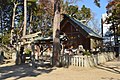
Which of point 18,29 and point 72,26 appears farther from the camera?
point 18,29

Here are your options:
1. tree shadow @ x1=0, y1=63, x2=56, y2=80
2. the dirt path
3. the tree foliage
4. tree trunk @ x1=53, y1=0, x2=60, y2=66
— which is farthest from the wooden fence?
the tree foliage

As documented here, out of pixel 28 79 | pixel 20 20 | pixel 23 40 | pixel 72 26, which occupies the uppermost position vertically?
pixel 20 20

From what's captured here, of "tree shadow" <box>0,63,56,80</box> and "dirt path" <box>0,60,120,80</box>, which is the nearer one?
"dirt path" <box>0,60,120,80</box>

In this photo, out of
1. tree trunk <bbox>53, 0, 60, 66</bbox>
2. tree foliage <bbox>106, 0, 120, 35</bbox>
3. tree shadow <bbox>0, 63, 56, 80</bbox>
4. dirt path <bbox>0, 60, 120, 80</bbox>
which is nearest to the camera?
dirt path <bbox>0, 60, 120, 80</bbox>

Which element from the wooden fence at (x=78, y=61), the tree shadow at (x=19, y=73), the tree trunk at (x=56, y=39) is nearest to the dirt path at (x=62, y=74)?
the tree shadow at (x=19, y=73)

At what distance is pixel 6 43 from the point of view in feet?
120

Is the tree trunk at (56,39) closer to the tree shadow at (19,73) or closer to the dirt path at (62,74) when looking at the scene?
the tree shadow at (19,73)

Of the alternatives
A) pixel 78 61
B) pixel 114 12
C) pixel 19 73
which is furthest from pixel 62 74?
pixel 114 12

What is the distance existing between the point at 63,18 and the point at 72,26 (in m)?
1.50

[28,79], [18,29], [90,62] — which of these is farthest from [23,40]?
[18,29]

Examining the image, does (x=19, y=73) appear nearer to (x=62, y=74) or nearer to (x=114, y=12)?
(x=62, y=74)

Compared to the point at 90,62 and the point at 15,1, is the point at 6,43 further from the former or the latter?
the point at 90,62

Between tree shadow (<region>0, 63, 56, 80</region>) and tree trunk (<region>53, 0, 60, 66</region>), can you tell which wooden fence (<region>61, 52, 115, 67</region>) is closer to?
tree trunk (<region>53, 0, 60, 66</region>)

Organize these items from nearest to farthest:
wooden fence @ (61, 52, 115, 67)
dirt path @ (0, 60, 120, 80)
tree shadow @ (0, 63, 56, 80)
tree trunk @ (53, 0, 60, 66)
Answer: dirt path @ (0, 60, 120, 80)
tree shadow @ (0, 63, 56, 80)
wooden fence @ (61, 52, 115, 67)
tree trunk @ (53, 0, 60, 66)
